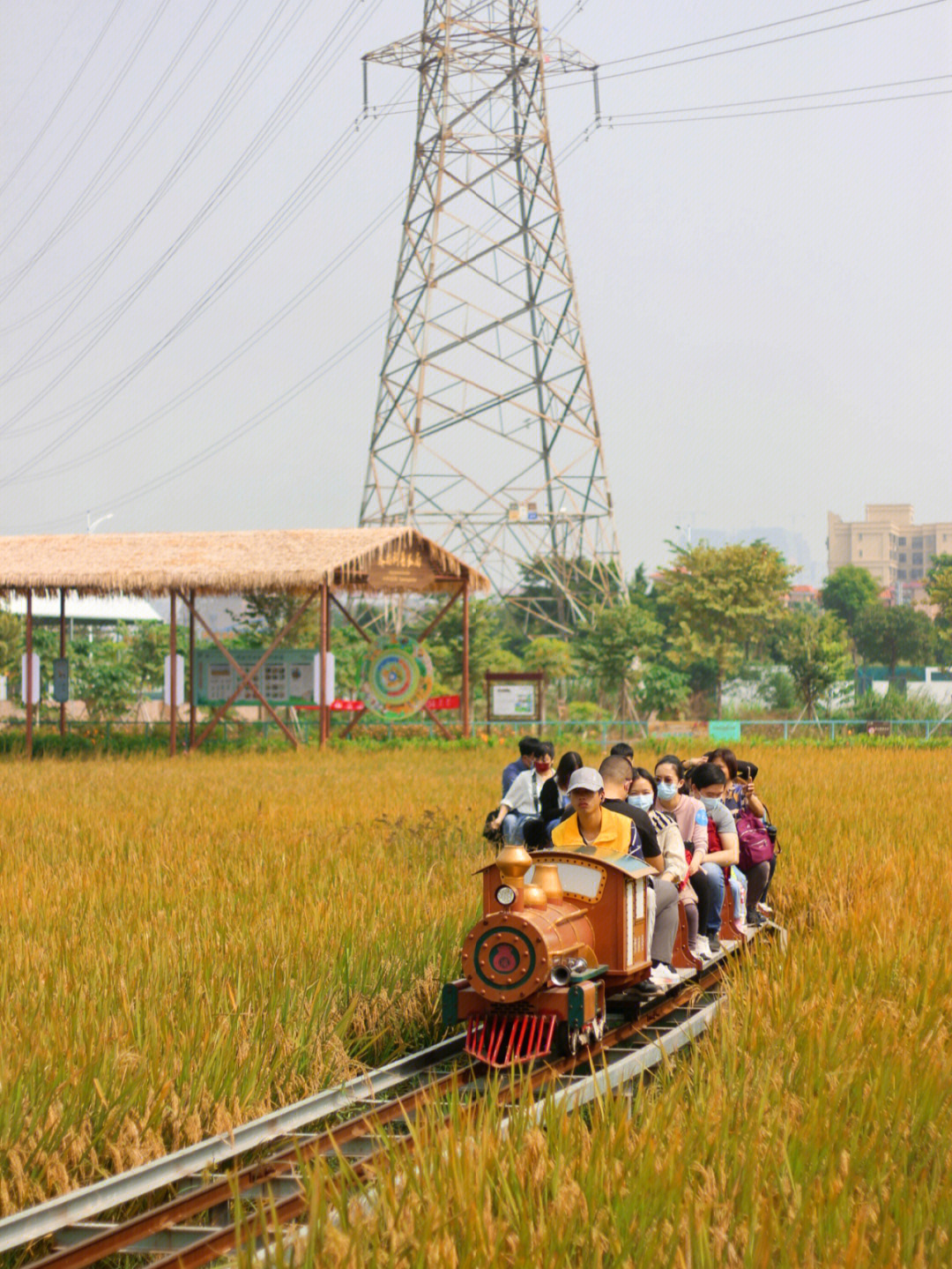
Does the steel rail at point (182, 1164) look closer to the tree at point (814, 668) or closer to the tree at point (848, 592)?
the tree at point (814, 668)

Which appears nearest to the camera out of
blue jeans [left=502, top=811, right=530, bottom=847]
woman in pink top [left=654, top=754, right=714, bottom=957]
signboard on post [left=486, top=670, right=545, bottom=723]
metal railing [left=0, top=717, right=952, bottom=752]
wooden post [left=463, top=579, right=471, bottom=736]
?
woman in pink top [left=654, top=754, right=714, bottom=957]

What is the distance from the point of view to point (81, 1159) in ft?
17.1

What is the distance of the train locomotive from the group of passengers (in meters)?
0.23

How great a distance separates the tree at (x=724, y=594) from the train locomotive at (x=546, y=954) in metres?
44.7

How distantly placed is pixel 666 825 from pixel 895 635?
85.9m

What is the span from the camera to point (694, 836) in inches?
347

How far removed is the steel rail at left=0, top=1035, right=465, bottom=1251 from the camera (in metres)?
4.57

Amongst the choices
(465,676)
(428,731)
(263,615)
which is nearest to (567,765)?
(465,676)

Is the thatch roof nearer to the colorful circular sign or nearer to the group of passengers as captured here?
the colorful circular sign

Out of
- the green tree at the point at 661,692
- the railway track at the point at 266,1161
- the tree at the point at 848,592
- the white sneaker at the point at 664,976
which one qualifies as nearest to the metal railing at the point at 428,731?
the green tree at the point at 661,692

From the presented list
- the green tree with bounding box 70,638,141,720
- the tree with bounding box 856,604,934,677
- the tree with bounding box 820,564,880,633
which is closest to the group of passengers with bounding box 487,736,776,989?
the green tree with bounding box 70,638,141,720

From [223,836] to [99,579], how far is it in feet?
50.9

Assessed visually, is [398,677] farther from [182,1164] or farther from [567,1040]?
[182,1164]

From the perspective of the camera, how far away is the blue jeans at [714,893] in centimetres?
870
